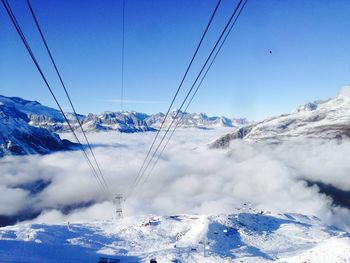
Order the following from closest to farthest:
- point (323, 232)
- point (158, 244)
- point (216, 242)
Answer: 1. point (158, 244)
2. point (216, 242)
3. point (323, 232)

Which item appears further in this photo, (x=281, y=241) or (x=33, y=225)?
(x=281, y=241)

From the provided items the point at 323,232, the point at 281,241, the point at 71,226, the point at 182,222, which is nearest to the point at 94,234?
the point at 71,226

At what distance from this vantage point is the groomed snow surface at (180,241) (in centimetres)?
9531

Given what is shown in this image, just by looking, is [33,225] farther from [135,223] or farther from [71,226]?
[135,223]

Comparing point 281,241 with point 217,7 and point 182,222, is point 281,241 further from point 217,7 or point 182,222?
point 217,7

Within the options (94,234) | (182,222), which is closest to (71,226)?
(94,234)

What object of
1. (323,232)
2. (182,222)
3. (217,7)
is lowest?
(323,232)

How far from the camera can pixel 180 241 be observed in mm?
132625

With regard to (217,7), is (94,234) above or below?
below

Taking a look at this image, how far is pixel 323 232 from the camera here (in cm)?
17025

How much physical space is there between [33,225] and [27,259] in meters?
46.1

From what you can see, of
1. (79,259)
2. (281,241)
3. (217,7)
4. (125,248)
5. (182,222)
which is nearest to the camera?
(217,7)

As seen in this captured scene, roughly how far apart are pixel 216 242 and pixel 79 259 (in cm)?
5672

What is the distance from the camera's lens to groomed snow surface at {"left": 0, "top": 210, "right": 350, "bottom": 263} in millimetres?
95312
